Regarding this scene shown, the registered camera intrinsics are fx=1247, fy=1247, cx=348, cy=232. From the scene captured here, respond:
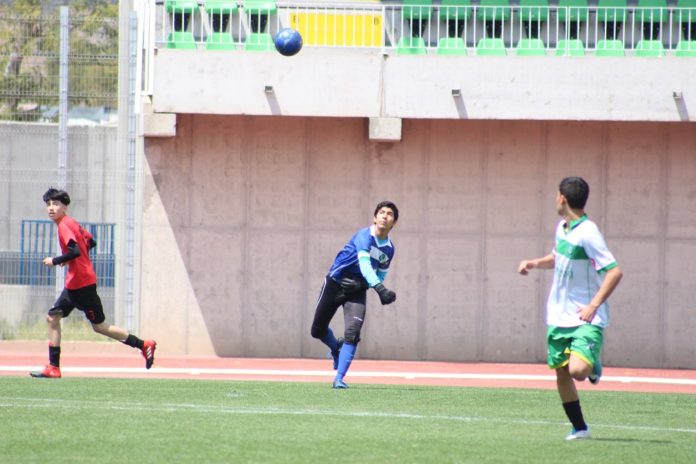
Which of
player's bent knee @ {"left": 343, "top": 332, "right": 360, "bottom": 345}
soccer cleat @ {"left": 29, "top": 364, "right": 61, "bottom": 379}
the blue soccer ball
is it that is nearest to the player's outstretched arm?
player's bent knee @ {"left": 343, "top": 332, "right": 360, "bottom": 345}

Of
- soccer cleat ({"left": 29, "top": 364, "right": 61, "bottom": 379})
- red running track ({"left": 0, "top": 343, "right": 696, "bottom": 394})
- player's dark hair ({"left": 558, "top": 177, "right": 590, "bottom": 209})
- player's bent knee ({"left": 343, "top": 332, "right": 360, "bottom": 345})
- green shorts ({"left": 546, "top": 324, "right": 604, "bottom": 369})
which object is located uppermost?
player's dark hair ({"left": 558, "top": 177, "right": 590, "bottom": 209})

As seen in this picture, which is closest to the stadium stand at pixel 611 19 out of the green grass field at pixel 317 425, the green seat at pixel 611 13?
the green seat at pixel 611 13

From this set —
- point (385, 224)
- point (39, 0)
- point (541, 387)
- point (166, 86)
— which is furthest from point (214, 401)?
point (39, 0)

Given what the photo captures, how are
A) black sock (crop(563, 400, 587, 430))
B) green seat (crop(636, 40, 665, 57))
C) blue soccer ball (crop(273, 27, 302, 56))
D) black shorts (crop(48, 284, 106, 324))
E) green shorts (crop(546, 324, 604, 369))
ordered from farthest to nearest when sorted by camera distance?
green seat (crop(636, 40, 665, 57)) → blue soccer ball (crop(273, 27, 302, 56)) → black shorts (crop(48, 284, 106, 324)) → black sock (crop(563, 400, 587, 430)) → green shorts (crop(546, 324, 604, 369))

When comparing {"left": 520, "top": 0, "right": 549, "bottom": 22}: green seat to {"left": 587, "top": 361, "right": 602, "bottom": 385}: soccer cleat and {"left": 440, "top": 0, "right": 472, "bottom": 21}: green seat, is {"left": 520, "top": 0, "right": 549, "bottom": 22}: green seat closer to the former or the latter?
{"left": 440, "top": 0, "right": 472, "bottom": 21}: green seat

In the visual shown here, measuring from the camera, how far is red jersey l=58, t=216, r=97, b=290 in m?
13.2

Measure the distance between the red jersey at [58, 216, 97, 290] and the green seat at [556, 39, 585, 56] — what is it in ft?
29.0

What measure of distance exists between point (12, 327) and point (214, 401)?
9218mm

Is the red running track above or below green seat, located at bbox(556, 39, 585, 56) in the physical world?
below

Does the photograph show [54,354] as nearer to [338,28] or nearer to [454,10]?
[338,28]

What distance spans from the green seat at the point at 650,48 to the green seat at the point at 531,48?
1463mm

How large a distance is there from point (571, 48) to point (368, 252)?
7.99 meters

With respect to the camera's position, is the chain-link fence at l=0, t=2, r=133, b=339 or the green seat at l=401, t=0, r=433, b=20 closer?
the chain-link fence at l=0, t=2, r=133, b=339

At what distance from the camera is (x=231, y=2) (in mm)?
19609
